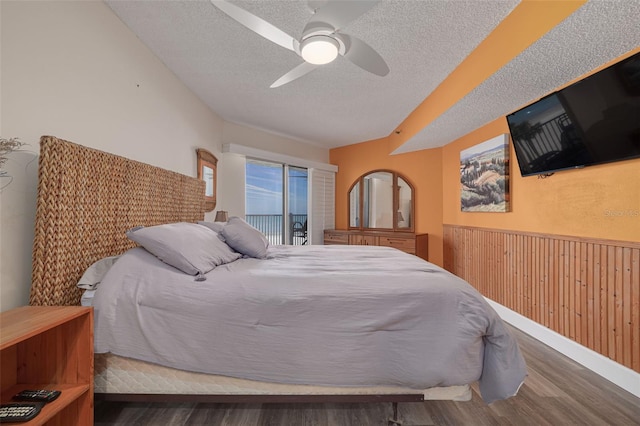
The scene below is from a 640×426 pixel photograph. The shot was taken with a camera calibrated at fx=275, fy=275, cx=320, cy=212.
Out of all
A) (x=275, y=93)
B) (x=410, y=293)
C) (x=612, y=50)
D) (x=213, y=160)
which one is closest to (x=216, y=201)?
(x=213, y=160)

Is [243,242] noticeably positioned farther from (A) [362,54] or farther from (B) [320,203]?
(B) [320,203]

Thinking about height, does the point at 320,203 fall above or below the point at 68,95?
below

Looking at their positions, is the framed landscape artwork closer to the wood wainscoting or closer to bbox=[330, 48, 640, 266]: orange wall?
bbox=[330, 48, 640, 266]: orange wall

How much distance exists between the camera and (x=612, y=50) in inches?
71.0

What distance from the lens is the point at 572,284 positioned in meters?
2.30

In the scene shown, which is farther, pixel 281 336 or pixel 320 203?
pixel 320 203

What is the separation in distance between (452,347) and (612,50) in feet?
7.19

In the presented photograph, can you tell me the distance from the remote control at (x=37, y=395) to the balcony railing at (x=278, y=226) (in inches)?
145

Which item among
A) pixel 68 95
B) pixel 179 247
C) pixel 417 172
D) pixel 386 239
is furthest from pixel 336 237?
pixel 68 95

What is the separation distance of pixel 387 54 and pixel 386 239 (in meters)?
2.99

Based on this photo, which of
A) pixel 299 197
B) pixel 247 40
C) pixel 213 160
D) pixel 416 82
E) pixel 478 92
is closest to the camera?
pixel 247 40

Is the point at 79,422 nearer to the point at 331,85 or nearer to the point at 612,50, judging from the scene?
the point at 331,85

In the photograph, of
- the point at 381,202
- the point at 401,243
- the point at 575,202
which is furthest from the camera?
the point at 381,202

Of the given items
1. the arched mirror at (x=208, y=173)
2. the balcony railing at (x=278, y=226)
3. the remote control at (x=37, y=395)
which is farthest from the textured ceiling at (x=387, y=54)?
the remote control at (x=37, y=395)
